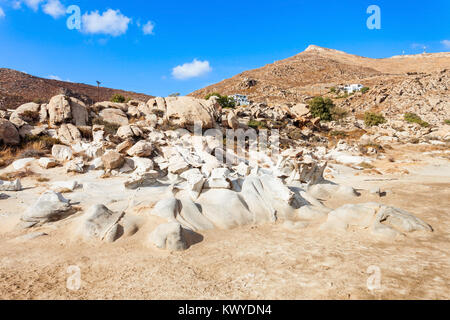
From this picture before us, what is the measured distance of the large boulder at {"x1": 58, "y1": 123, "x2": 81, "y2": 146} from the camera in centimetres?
1076

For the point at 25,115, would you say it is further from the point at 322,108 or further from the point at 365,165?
the point at 322,108

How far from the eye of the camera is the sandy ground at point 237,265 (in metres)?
2.85

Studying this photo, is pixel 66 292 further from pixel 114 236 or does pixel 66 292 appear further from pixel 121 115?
pixel 121 115

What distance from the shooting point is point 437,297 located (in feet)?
8.54

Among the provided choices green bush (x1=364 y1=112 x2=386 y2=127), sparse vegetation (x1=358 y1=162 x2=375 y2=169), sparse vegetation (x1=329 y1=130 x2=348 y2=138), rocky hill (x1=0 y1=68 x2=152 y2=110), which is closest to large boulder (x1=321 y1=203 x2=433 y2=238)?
sparse vegetation (x1=358 y1=162 x2=375 y2=169)

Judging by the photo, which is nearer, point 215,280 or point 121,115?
point 215,280

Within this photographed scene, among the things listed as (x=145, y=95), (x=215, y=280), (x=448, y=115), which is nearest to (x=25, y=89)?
(x=145, y=95)

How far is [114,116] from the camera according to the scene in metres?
15.1

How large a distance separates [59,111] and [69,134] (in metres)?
2.04

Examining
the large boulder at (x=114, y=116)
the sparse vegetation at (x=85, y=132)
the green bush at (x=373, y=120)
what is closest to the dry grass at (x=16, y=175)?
the sparse vegetation at (x=85, y=132)

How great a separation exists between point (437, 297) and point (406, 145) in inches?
853

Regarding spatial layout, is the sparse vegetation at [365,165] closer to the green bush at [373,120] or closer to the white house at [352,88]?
the green bush at [373,120]

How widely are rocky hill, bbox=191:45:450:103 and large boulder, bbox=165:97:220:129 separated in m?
36.6

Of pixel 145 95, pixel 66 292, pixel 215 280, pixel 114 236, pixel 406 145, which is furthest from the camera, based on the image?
pixel 145 95
